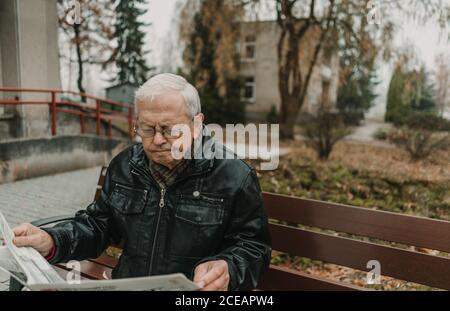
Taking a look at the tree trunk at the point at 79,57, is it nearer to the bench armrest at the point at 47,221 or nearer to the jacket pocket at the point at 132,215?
the bench armrest at the point at 47,221

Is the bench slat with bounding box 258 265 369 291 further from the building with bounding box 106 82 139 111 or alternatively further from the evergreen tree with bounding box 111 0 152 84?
the building with bounding box 106 82 139 111

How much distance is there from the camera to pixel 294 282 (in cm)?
186

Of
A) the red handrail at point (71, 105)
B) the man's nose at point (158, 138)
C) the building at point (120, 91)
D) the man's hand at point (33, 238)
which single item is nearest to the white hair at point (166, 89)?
the man's nose at point (158, 138)

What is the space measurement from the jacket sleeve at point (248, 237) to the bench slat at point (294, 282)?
1.35 feet

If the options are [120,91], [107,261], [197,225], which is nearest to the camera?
[197,225]

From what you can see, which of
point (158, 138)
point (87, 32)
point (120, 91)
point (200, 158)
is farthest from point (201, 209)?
point (120, 91)

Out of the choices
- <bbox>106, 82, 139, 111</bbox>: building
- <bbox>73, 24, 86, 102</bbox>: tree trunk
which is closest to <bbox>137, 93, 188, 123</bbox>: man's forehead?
<bbox>73, 24, 86, 102</bbox>: tree trunk

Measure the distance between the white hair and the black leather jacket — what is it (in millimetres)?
234

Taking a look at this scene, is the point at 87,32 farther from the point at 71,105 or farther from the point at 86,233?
the point at 86,233

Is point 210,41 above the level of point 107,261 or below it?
above

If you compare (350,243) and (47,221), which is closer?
(350,243)

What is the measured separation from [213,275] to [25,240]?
68cm

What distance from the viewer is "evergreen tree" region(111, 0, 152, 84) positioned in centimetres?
317

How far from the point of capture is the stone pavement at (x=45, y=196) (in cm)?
232
